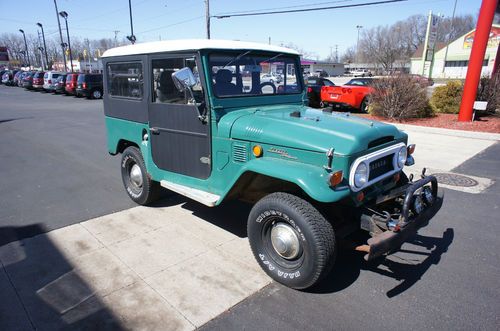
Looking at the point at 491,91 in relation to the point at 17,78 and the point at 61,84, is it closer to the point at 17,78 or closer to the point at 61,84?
the point at 61,84

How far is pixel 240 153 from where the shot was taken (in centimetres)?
338

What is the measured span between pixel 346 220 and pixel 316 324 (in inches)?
43.0

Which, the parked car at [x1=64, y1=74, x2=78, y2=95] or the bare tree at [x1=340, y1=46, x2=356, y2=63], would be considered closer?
the parked car at [x1=64, y1=74, x2=78, y2=95]

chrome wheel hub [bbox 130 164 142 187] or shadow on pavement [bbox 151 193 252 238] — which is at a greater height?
chrome wheel hub [bbox 130 164 142 187]

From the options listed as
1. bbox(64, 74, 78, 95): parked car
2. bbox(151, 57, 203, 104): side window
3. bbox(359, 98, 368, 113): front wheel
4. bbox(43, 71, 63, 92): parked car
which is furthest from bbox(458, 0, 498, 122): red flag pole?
bbox(43, 71, 63, 92): parked car

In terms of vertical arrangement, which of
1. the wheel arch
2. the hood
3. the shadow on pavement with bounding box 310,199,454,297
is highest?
the hood

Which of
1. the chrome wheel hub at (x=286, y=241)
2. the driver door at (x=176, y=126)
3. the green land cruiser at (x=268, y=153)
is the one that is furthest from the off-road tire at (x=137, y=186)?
the chrome wheel hub at (x=286, y=241)

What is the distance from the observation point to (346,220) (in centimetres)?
339

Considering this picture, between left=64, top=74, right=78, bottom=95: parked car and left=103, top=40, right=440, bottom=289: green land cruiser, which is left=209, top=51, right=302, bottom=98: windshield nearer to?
left=103, top=40, right=440, bottom=289: green land cruiser

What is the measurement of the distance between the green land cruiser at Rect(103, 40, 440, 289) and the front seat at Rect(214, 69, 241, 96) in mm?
12

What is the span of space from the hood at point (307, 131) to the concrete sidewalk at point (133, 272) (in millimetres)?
1300

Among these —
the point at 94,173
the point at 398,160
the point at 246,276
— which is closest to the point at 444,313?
the point at 398,160

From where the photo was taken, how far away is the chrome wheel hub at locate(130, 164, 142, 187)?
15.9 ft

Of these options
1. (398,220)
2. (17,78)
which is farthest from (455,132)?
(17,78)
